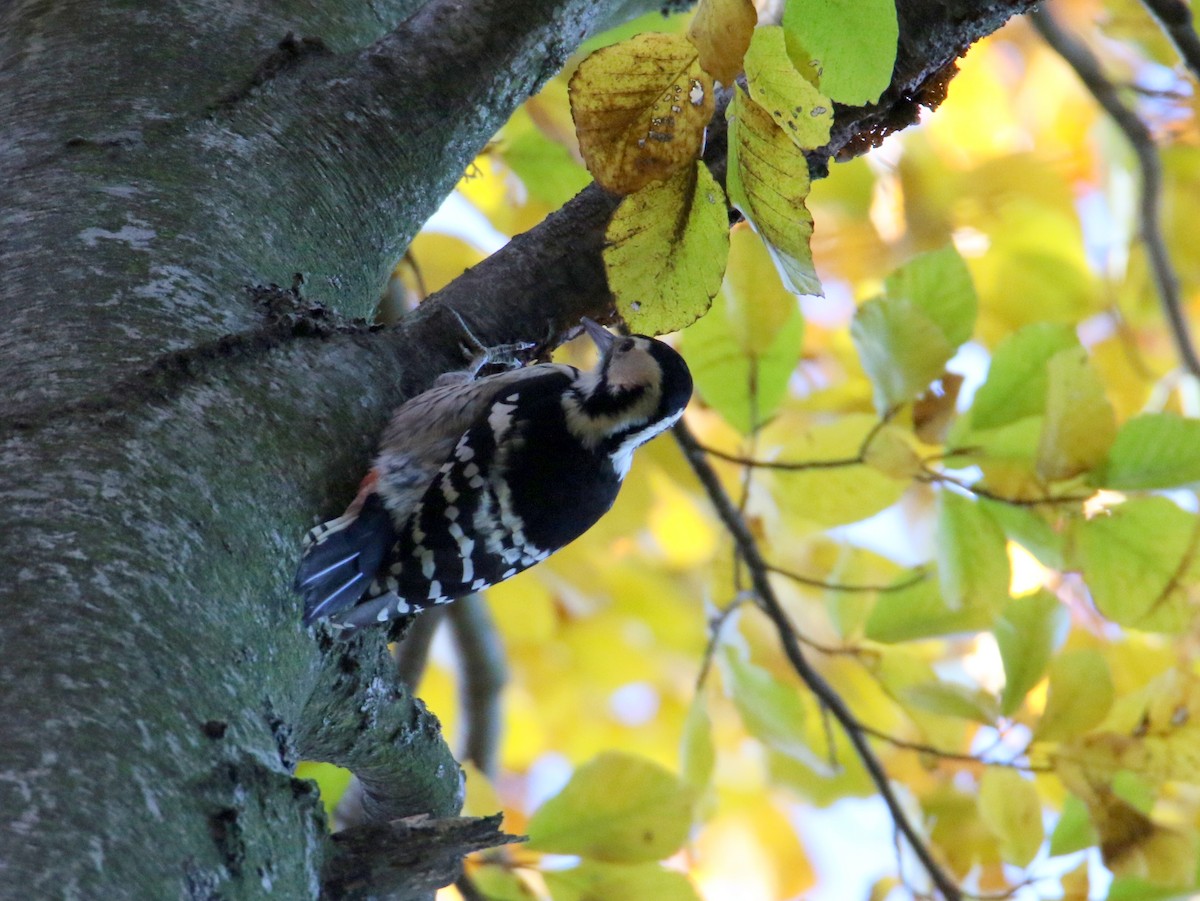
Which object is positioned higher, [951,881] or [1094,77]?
[1094,77]

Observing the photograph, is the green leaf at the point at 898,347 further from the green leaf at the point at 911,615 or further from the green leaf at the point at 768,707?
the green leaf at the point at 768,707

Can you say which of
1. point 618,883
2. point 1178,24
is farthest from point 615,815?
point 1178,24

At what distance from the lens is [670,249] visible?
1.23m

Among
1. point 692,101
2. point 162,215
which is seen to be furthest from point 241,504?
point 692,101

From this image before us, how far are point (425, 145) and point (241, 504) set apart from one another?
2.40 feet

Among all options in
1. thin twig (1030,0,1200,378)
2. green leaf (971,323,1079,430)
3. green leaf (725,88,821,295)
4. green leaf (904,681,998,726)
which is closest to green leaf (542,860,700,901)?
green leaf (904,681,998,726)

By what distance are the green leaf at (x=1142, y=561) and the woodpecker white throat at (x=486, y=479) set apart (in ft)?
2.72

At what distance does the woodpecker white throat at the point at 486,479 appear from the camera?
167 cm

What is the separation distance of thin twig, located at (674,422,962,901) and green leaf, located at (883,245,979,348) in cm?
61

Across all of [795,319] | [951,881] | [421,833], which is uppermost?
[795,319]

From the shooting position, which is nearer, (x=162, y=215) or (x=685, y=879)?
(x=162, y=215)

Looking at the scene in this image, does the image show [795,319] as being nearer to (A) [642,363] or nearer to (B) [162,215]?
→ (A) [642,363]

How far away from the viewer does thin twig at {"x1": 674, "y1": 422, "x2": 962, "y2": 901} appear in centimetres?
248

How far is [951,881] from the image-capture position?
7.97ft
